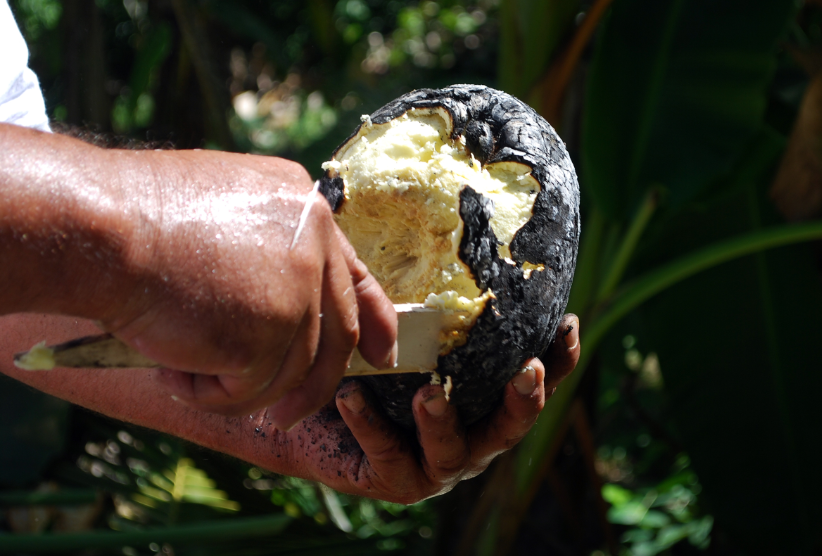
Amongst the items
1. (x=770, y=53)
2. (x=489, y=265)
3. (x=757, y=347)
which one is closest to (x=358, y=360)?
(x=489, y=265)

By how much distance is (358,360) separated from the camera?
0.69 metres

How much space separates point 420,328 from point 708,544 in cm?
235

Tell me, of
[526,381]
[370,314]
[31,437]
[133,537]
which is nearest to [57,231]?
[370,314]

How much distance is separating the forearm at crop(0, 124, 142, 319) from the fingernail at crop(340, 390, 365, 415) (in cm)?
38

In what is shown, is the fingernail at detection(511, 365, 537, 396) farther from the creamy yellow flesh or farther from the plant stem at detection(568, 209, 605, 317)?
the plant stem at detection(568, 209, 605, 317)

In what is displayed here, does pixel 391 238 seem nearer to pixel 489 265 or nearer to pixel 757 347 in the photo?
pixel 489 265

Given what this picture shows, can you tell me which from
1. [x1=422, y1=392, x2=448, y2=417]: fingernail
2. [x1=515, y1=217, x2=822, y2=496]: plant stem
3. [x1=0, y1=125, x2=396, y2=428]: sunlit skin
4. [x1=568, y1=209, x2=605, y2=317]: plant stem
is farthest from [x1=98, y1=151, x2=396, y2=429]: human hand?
[x1=568, y1=209, x2=605, y2=317]: plant stem

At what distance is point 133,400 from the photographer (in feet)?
3.55

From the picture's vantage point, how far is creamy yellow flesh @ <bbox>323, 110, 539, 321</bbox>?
0.86 metres

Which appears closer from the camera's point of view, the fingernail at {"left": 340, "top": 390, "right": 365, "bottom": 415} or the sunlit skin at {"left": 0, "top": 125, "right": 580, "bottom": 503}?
the sunlit skin at {"left": 0, "top": 125, "right": 580, "bottom": 503}

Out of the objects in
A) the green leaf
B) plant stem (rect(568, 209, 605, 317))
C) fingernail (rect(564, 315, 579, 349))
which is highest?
fingernail (rect(564, 315, 579, 349))

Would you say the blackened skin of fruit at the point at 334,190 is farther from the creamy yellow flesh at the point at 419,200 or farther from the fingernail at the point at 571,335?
the fingernail at the point at 571,335

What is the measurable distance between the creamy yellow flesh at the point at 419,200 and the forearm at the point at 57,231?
0.39 meters

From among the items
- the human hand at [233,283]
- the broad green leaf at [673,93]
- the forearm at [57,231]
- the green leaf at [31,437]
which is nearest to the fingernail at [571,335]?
the human hand at [233,283]
